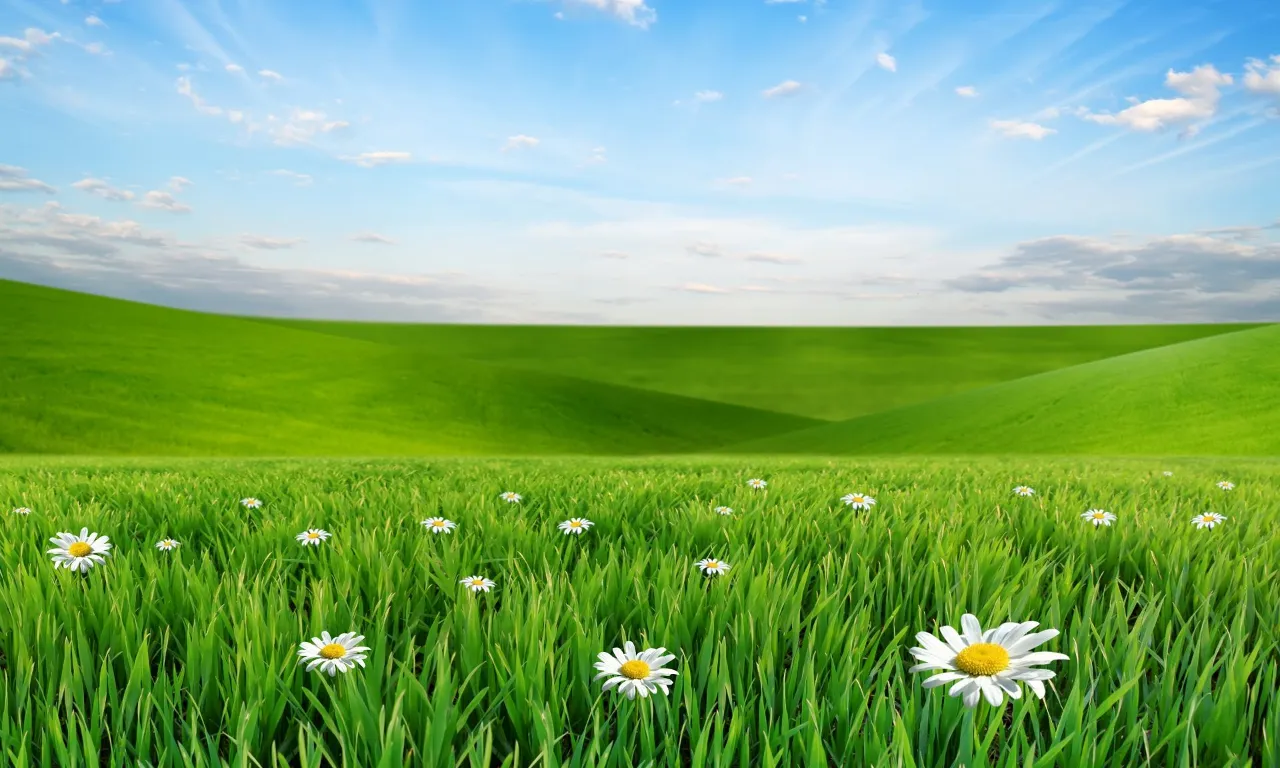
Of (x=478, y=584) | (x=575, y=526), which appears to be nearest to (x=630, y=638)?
(x=478, y=584)

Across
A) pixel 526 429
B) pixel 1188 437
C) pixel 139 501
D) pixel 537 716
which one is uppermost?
pixel 537 716

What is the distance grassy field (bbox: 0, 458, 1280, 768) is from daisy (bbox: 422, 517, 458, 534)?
0.17 ft

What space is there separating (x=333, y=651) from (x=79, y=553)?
5.65 feet

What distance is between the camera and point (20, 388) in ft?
120

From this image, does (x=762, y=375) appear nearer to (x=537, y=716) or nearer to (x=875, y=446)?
(x=875, y=446)

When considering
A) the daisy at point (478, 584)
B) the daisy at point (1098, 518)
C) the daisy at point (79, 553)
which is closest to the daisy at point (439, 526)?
the daisy at point (478, 584)

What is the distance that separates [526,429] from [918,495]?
4394 cm

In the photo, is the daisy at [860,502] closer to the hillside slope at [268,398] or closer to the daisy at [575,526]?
the daisy at [575,526]

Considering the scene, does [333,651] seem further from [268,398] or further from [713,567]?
[268,398]

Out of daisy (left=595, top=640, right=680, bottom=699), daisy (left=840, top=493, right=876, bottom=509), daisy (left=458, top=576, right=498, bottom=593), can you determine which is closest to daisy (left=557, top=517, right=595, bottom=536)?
daisy (left=458, top=576, right=498, bottom=593)

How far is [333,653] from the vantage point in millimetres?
1647

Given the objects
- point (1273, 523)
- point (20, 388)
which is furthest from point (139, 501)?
point (20, 388)

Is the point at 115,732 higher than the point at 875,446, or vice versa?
the point at 115,732

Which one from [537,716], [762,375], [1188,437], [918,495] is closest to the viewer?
[537,716]
